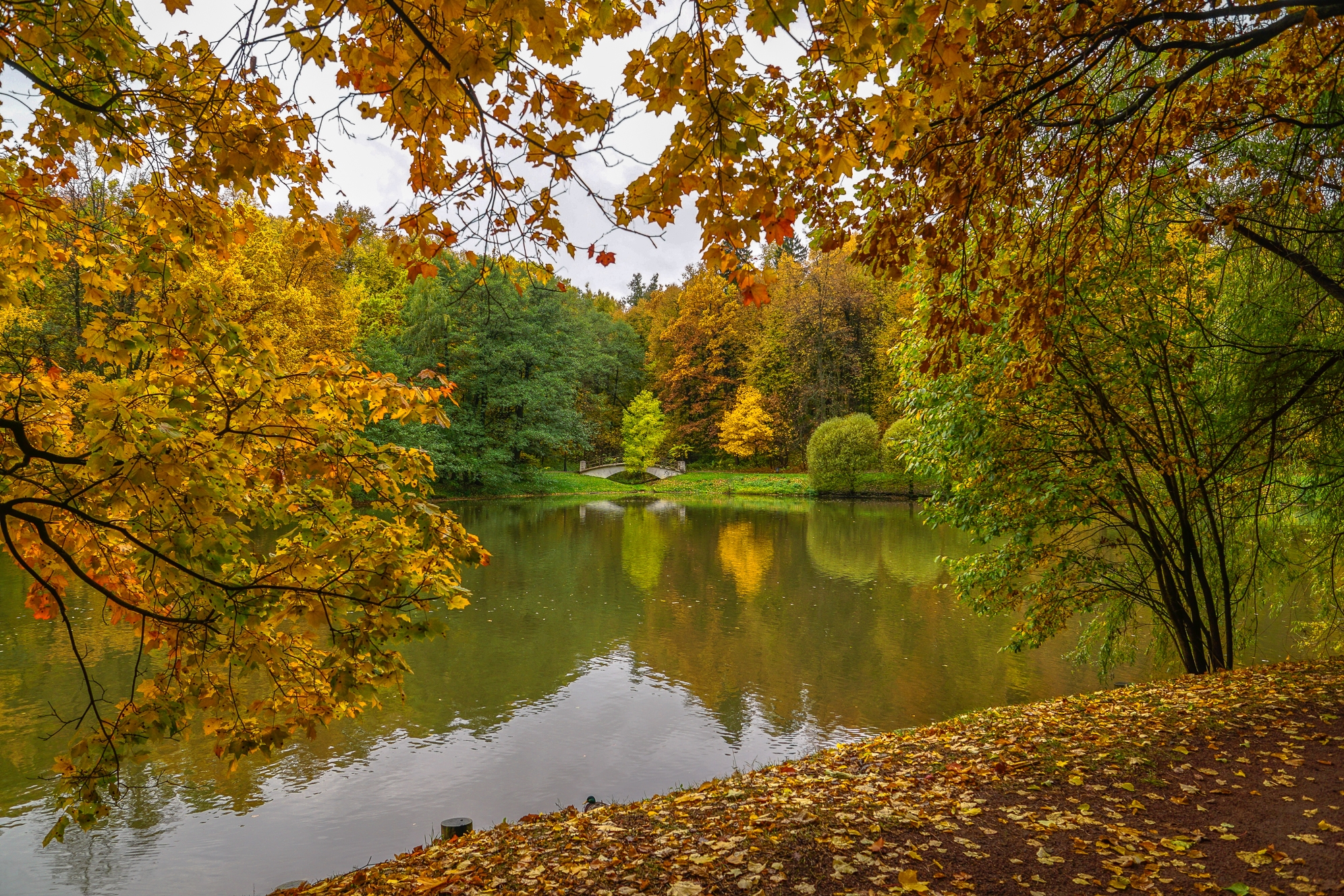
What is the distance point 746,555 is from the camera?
2031 cm

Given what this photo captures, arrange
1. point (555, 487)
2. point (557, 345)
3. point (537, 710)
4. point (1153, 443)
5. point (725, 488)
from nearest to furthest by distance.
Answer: point (1153, 443)
point (537, 710)
point (557, 345)
point (555, 487)
point (725, 488)

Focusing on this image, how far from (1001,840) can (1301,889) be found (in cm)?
121

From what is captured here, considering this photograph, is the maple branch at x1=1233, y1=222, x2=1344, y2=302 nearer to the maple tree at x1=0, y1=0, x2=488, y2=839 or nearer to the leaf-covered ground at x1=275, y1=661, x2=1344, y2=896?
the leaf-covered ground at x1=275, y1=661, x2=1344, y2=896

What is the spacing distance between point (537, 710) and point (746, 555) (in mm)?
11893

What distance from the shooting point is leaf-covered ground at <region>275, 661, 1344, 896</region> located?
3.32 meters

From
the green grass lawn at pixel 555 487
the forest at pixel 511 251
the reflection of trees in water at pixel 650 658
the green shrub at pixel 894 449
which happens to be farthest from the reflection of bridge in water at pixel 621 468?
the forest at pixel 511 251

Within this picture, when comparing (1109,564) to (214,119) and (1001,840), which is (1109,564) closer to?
(1001,840)

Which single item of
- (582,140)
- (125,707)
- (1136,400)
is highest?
(582,140)

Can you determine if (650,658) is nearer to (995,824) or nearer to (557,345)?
(995,824)

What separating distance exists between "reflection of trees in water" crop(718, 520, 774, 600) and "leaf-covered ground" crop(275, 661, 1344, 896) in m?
9.80

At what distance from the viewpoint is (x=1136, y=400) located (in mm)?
8125

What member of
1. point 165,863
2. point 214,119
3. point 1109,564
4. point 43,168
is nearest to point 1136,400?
point 1109,564

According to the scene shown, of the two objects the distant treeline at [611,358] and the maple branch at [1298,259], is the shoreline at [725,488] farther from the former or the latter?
the maple branch at [1298,259]

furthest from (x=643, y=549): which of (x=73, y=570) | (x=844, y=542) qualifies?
(x=73, y=570)
